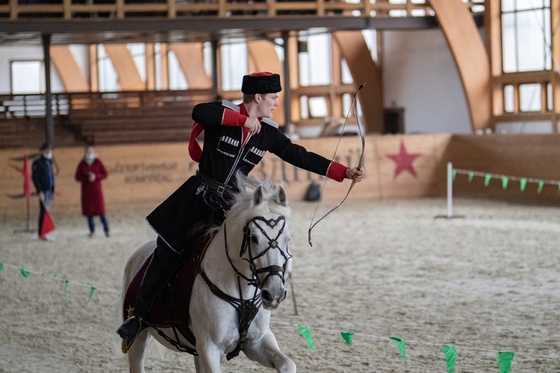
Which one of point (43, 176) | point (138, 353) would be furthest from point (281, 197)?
point (43, 176)

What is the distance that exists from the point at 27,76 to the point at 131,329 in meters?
30.0

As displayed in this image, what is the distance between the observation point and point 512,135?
17219 millimetres

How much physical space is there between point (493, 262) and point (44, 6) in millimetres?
12530

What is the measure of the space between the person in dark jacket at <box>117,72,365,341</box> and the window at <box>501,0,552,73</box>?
49.3 ft

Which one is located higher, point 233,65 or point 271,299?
point 233,65

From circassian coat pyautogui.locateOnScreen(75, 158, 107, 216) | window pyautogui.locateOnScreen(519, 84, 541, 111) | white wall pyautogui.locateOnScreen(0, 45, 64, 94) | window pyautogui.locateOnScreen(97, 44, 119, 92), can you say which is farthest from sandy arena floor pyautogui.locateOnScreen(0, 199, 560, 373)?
window pyautogui.locateOnScreen(97, 44, 119, 92)

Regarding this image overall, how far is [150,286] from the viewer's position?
4.51m

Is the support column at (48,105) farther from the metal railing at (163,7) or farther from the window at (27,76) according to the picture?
the window at (27,76)

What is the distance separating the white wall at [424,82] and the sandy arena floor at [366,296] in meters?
7.67

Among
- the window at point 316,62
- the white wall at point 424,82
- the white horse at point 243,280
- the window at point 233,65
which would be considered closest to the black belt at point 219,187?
the white horse at point 243,280

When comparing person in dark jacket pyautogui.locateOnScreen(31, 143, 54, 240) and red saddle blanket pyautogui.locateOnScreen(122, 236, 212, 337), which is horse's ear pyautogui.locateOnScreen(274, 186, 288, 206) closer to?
red saddle blanket pyautogui.locateOnScreen(122, 236, 212, 337)

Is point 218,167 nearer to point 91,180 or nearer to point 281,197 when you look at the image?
point 281,197

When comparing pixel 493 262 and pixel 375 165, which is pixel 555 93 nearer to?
pixel 375 165

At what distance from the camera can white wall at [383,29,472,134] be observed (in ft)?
72.8
